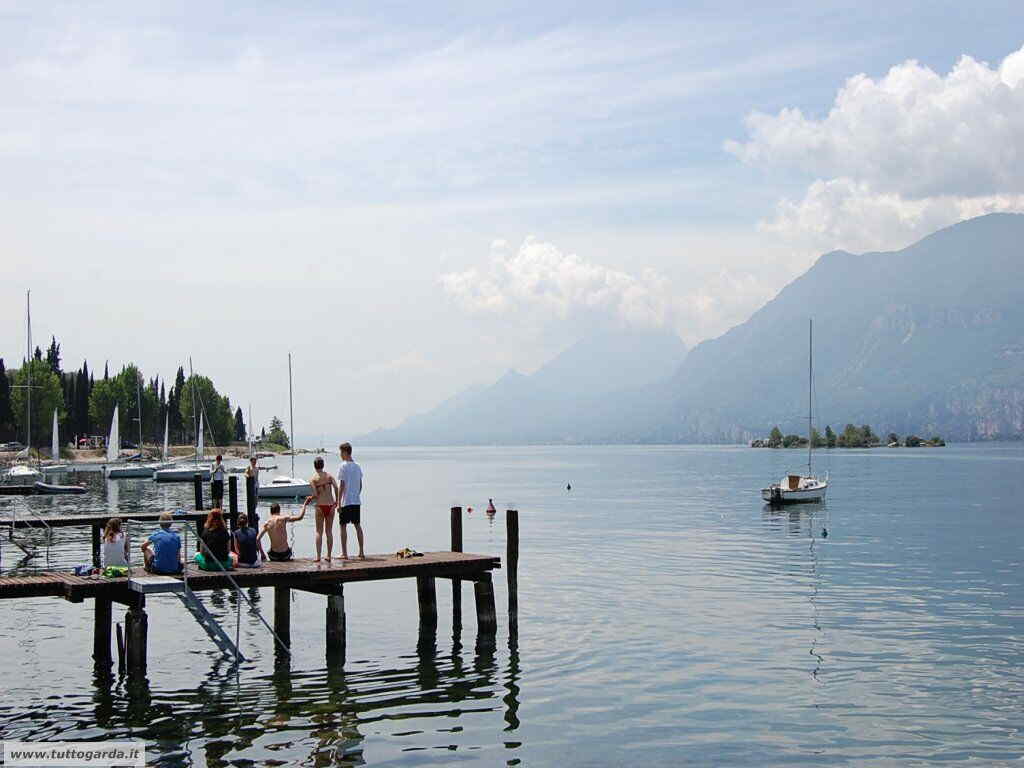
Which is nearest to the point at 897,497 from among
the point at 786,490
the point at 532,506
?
the point at 786,490

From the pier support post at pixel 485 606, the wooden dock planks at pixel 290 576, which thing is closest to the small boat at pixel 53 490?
the wooden dock planks at pixel 290 576

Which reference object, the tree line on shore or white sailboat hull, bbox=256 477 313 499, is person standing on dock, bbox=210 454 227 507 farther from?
the tree line on shore

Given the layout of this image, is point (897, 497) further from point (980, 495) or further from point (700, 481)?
point (700, 481)

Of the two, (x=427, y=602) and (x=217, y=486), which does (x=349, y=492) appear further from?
(x=217, y=486)

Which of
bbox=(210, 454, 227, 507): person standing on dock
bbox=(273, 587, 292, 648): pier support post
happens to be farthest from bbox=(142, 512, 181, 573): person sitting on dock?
bbox=(210, 454, 227, 507): person standing on dock

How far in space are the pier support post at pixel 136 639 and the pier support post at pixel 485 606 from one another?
339 inches

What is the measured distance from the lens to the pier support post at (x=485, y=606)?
2964cm

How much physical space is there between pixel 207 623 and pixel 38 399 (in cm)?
14262

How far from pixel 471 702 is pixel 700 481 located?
120274 millimetres

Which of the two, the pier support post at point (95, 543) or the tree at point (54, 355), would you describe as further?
the tree at point (54, 355)

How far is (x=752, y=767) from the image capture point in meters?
19.7

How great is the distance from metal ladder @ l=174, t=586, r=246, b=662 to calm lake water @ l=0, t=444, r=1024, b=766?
2.04ft

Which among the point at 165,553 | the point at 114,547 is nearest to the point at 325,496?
the point at 165,553

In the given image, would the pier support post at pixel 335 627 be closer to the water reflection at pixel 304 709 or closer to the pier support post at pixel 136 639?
the water reflection at pixel 304 709
